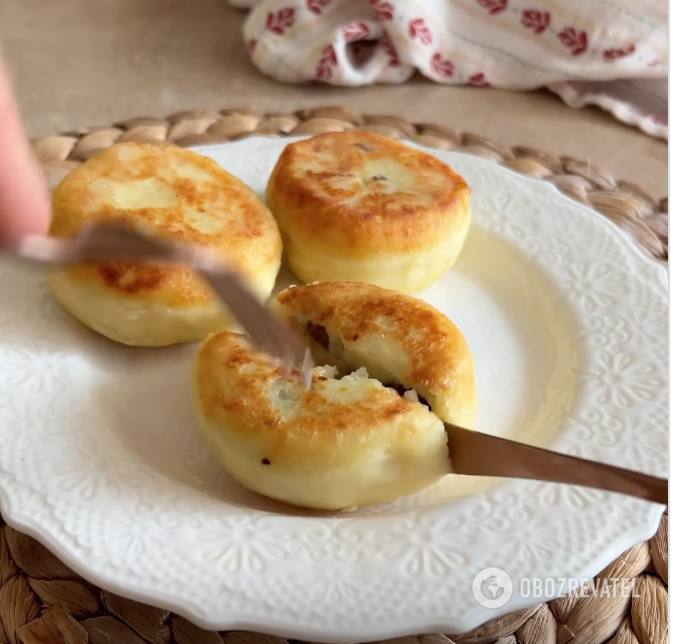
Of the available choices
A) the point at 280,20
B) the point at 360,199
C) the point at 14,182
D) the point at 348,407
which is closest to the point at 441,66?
the point at 280,20

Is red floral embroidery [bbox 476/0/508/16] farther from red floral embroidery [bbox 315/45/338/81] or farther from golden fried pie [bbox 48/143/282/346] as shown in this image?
golden fried pie [bbox 48/143/282/346]

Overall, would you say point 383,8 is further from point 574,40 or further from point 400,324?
point 400,324

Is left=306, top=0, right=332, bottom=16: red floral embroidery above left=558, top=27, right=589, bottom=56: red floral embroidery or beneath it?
beneath

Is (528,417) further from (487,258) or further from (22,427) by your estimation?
(22,427)

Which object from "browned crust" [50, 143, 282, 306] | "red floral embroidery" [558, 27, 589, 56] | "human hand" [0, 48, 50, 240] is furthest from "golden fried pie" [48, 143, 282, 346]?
"red floral embroidery" [558, 27, 589, 56]

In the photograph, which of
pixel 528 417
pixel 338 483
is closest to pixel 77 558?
pixel 338 483

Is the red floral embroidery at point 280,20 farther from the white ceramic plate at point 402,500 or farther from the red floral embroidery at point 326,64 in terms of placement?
the white ceramic plate at point 402,500
